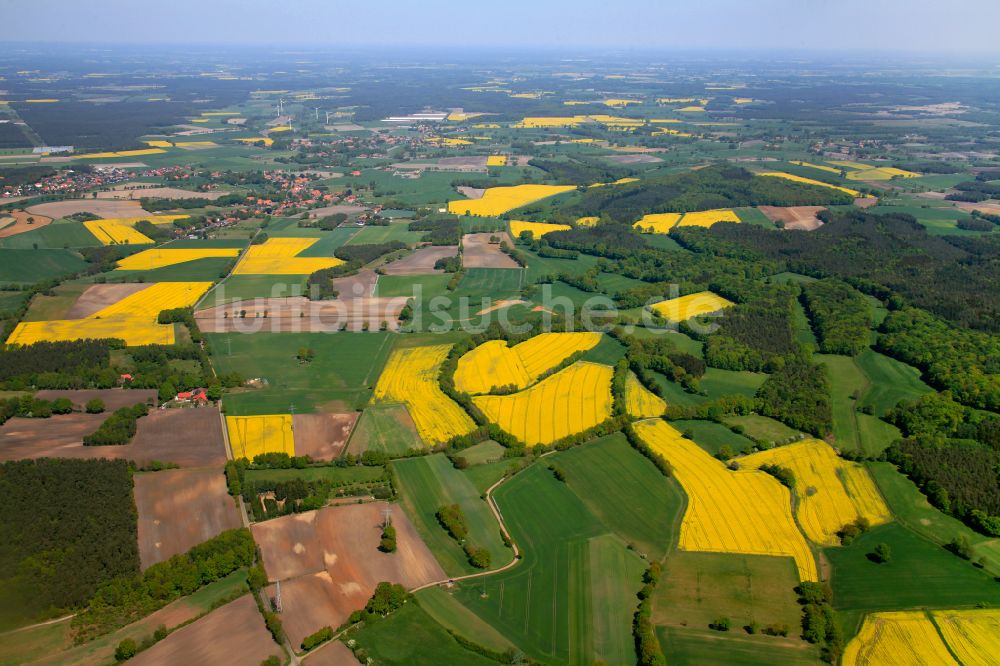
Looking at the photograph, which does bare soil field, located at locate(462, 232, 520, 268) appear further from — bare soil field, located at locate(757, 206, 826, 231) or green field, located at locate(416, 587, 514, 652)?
green field, located at locate(416, 587, 514, 652)

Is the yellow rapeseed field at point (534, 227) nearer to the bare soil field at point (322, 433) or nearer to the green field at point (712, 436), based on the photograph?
the green field at point (712, 436)

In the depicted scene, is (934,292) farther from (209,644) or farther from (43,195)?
(43,195)

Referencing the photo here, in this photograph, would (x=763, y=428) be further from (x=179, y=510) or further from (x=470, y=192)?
(x=470, y=192)

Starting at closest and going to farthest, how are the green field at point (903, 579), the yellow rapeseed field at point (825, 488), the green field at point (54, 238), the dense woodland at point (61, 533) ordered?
the dense woodland at point (61, 533) < the green field at point (903, 579) < the yellow rapeseed field at point (825, 488) < the green field at point (54, 238)

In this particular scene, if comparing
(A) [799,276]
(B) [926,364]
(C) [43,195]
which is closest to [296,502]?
(B) [926,364]

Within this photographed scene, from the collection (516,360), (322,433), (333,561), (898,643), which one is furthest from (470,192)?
(898,643)

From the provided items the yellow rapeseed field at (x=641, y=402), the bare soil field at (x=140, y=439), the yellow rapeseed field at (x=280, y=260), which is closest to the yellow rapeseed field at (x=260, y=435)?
the bare soil field at (x=140, y=439)

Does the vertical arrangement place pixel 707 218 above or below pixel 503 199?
above
